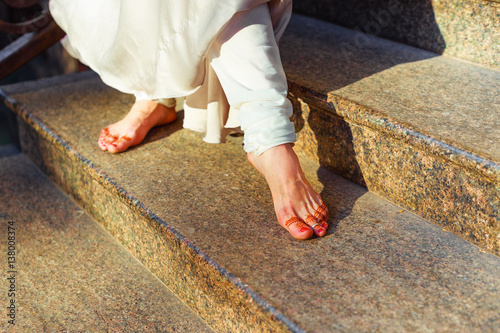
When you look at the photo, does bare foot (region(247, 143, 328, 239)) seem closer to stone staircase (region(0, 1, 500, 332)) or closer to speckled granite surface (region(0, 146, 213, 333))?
stone staircase (region(0, 1, 500, 332))

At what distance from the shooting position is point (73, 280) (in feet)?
4.61

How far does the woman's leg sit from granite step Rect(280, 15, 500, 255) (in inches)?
8.1

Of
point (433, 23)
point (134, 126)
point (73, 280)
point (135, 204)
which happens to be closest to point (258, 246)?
point (135, 204)

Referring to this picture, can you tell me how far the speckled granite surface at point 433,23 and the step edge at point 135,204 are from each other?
3.54ft

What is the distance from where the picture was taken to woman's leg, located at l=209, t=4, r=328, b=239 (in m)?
1.29

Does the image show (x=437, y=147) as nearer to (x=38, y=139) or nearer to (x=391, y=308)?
(x=391, y=308)

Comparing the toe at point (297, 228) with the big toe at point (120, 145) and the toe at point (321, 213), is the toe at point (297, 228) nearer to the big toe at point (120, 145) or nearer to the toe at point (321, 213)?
the toe at point (321, 213)

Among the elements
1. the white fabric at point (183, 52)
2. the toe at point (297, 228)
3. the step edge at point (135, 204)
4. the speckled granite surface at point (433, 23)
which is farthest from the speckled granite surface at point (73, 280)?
the speckled granite surface at point (433, 23)

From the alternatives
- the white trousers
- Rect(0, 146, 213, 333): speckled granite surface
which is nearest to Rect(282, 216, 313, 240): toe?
the white trousers

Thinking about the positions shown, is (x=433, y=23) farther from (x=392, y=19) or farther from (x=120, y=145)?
(x=120, y=145)

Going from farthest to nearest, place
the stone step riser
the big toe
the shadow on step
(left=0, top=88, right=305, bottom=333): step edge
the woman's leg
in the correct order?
the shadow on step
the big toe
the woman's leg
the stone step riser
(left=0, top=88, right=305, bottom=333): step edge

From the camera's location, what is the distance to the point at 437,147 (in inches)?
47.3

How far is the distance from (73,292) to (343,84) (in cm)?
97

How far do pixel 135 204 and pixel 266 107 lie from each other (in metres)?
0.44
